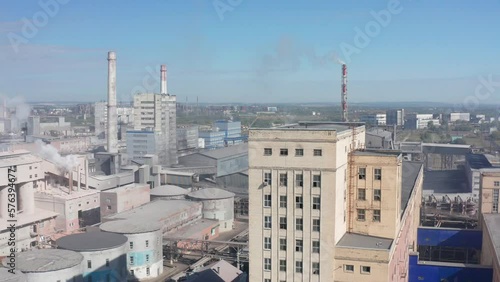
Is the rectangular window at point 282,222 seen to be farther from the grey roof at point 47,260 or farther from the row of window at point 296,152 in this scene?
the grey roof at point 47,260

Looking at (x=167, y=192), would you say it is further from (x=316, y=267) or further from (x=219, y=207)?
(x=316, y=267)

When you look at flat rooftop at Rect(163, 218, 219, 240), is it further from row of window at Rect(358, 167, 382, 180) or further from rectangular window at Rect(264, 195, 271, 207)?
row of window at Rect(358, 167, 382, 180)

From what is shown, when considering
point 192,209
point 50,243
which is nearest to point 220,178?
point 192,209

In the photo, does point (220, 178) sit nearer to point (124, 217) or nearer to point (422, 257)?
point (124, 217)

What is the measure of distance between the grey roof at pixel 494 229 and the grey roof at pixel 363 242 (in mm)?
4914

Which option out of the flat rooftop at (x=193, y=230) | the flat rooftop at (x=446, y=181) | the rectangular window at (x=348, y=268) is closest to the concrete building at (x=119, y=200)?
the flat rooftop at (x=193, y=230)

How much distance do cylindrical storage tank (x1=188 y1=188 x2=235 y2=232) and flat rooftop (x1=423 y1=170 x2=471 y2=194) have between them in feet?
58.3

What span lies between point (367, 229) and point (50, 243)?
18636mm

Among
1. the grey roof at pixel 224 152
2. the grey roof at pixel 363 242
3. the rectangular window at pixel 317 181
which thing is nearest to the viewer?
the rectangular window at pixel 317 181

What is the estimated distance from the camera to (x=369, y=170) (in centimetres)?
1566

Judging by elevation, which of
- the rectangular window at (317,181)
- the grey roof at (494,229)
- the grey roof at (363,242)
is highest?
the rectangular window at (317,181)

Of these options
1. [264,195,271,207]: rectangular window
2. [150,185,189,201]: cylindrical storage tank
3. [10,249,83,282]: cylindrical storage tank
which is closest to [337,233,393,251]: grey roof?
[264,195,271,207]: rectangular window

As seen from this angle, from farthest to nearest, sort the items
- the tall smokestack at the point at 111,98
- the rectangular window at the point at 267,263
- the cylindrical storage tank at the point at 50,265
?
the tall smokestack at the point at 111,98
the cylindrical storage tank at the point at 50,265
the rectangular window at the point at 267,263

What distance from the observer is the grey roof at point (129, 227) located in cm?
2447
